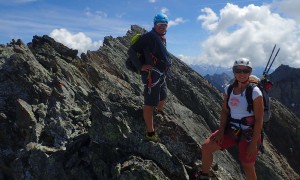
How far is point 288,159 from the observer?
65188 millimetres

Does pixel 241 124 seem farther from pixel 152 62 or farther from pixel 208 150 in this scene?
pixel 152 62

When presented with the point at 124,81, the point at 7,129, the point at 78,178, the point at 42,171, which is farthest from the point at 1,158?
the point at 124,81

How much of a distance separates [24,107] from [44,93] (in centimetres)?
248

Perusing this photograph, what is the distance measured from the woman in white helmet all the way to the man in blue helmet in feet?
9.36

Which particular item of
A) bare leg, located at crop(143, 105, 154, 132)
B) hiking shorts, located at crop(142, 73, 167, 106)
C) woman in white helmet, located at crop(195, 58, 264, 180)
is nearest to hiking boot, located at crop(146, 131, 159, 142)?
bare leg, located at crop(143, 105, 154, 132)

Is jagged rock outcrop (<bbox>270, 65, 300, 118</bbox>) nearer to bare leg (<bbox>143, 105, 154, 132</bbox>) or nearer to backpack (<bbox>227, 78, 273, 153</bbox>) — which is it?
bare leg (<bbox>143, 105, 154, 132</bbox>)

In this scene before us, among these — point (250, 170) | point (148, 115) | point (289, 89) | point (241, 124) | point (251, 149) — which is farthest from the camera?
point (289, 89)

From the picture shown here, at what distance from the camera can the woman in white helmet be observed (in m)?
10.7

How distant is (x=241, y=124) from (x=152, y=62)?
14.2ft

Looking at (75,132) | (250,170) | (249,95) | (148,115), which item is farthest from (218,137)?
(75,132)

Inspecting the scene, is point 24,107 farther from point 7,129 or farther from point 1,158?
point 1,158

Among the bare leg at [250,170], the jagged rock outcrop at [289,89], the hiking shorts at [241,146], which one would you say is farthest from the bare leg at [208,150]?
the jagged rock outcrop at [289,89]

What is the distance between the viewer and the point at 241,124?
11156 millimetres

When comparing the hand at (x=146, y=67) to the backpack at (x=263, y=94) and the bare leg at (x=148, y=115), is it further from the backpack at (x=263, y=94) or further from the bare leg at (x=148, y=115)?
the backpack at (x=263, y=94)
